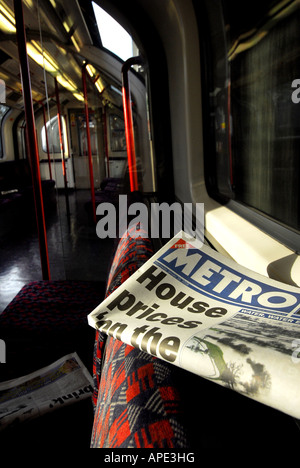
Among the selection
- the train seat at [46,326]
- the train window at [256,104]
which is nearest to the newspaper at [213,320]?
the train window at [256,104]

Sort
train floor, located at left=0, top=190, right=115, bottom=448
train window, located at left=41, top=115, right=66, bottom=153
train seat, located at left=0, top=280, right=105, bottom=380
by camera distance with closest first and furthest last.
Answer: train seat, located at left=0, top=280, right=105, bottom=380
train window, located at left=41, top=115, right=66, bottom=153
train floor, located at left=0, top=190, right=115, bottom=448

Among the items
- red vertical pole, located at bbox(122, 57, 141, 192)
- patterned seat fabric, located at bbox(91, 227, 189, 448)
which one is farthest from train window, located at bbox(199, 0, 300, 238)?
red vertical pole, located at bbox(122, 57, 141, 192)

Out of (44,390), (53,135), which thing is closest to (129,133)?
(53,135)

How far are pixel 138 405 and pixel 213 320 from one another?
0.15 meters

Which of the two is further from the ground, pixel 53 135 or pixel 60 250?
pixel 53 135

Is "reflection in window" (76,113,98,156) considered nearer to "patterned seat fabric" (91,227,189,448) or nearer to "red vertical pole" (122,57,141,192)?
"red vertical pole" (122,57,141,192)

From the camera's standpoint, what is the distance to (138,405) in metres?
0.49

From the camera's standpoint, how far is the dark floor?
2.77 m

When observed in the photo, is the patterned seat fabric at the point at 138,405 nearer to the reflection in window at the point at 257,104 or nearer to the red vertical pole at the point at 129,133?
the reflection in window at the point at 257,104

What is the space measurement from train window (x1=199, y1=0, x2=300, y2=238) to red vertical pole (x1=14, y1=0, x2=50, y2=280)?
3.77ft

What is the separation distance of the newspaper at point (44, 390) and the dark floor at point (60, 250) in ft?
5.19

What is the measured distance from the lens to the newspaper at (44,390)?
1013 millimetres

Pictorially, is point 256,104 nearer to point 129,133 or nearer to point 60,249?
point 129,133
